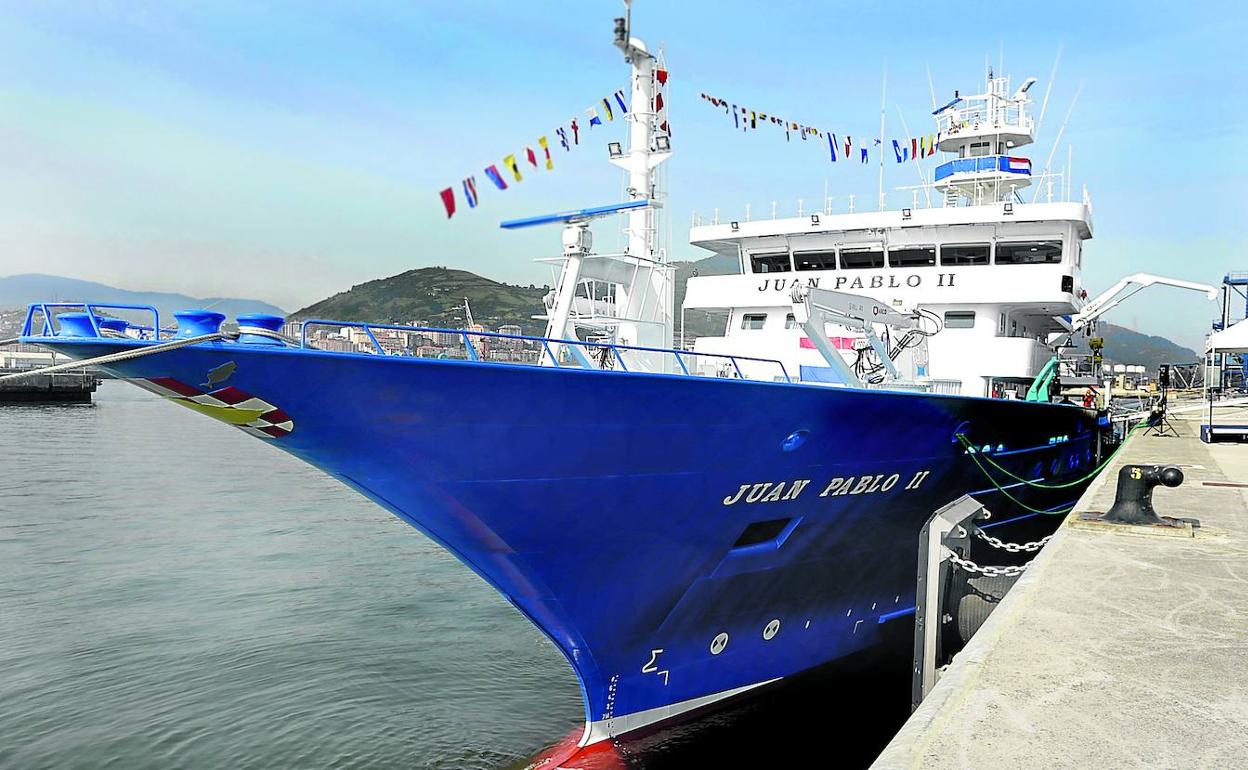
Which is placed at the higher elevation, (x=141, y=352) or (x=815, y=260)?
(x=815, y=260)

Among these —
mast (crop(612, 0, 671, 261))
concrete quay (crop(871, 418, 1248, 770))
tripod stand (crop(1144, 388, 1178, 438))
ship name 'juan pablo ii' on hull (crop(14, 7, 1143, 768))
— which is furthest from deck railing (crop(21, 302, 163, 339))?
tripod stand (crop(1144, 388, 1178, 438))

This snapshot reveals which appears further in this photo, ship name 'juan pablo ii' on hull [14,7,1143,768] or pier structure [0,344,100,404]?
pier structure [0,344,100,404]

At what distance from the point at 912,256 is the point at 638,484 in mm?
7468

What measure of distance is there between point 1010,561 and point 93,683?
40.0ft

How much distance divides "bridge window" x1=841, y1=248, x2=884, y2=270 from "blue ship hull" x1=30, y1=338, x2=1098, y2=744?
371 centimetres

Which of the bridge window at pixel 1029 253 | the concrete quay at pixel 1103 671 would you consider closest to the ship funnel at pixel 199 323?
the concrete quay at pixel 1103 671

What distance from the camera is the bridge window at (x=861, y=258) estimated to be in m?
12.3

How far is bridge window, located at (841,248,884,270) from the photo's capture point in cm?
1230

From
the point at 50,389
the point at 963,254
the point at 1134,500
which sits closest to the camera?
the point at 1134,500

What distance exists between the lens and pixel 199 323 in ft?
15.7

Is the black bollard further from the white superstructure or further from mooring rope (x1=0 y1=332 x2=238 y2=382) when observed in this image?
mooring rope (x1=0 y1=332 x2=238 y2=382)

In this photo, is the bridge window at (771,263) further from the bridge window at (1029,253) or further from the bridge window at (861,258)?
the bridge window at (1029,253)

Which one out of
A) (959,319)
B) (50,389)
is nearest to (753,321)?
(959,319)

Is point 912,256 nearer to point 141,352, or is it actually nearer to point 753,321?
point 753,321
